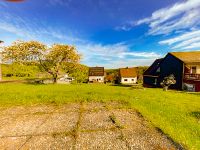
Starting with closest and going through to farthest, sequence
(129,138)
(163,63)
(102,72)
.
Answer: (129,138) < (163,63) < (102,72)

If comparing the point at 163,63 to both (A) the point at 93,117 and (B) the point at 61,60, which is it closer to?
(B) the point at 61,60

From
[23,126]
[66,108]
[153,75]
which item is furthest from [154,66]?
[23,126]

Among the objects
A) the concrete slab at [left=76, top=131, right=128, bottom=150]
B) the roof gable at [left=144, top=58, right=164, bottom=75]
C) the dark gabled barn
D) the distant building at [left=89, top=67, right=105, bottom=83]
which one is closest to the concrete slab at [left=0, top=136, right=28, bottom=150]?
the concrete slab at [left=76, top=131, right=128, bottom=150]

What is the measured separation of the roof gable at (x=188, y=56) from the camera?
118ft

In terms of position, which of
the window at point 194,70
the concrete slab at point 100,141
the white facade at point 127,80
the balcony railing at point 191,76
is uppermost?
the window at point 194,70

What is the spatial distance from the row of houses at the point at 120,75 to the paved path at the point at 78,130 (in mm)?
58906

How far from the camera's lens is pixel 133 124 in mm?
10562

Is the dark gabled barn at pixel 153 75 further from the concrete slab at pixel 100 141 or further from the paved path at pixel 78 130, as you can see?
the concrete slab at pixel 100 141

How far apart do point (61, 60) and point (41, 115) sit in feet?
85.0

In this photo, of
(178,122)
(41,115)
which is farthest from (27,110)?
(178,122)

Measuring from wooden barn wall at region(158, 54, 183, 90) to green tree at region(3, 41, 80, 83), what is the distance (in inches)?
768

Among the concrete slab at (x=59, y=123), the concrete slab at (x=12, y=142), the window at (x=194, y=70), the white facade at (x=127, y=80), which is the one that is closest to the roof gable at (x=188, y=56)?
the window at (x=194, y=70)

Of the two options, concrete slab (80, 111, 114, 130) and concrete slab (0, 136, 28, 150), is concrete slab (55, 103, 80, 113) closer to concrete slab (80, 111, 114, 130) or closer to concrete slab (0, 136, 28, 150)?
concrete slab (80, 111, 114, 130)

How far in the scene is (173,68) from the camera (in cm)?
3916
